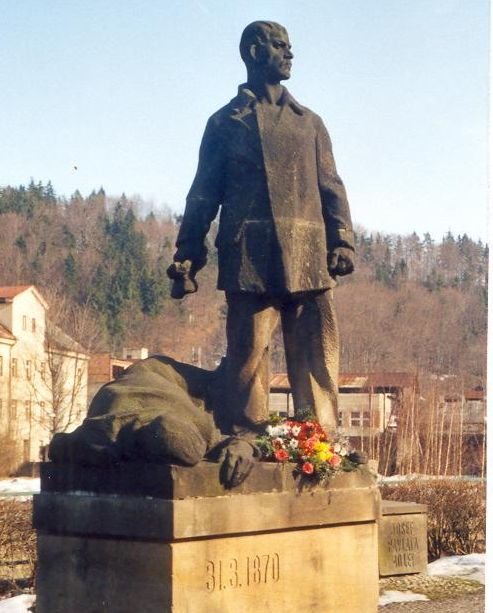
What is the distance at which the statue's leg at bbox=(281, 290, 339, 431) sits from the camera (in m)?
8.31

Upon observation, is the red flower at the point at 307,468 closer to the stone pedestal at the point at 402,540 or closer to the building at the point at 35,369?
the stone pedestal at the point at 402,540

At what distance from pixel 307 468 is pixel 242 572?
0.85 m

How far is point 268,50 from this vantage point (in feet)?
27.4

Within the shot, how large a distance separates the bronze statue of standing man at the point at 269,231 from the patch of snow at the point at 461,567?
4545 mm

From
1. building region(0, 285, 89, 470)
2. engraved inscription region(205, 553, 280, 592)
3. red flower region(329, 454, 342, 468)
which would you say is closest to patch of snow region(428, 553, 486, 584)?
red flower region(329, 454, 342, 468)

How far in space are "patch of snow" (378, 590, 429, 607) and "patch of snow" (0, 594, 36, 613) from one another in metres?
3.07

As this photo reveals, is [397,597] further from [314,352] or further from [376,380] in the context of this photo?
[376,380]

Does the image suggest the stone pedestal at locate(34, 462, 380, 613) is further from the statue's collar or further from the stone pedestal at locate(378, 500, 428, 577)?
the stone pedestal at locate(378, 500, 428, 577)

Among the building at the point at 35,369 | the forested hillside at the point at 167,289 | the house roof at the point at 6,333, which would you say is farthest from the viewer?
the forested hillside at the point at 167,289

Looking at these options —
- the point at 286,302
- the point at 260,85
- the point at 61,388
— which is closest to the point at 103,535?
the point at 286,302

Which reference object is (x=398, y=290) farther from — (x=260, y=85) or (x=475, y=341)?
(x=260, y=85)

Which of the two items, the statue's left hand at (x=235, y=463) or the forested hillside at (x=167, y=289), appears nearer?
the statue's left hand at (x=235, y=463)

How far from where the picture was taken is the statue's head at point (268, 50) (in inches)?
329

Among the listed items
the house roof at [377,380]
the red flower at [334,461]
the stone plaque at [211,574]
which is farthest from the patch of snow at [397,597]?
the house roof at [377,380]
